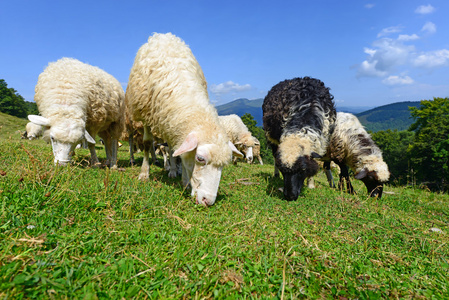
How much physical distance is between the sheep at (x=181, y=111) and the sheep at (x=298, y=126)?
1.38 meters

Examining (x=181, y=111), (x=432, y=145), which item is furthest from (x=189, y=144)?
(x=432, y=145)

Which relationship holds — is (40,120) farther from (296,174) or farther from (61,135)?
(296,174)

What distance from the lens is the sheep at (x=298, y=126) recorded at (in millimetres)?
4777

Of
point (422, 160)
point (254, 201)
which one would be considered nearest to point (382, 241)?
point (254, 201)

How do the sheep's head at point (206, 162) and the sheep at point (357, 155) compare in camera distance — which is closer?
the sheep's head at point (206, 162)

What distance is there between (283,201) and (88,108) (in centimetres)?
538

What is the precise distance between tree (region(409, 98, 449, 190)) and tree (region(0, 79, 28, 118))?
84736 millimetres

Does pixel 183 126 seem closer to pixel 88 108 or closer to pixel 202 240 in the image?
pixel 202 240

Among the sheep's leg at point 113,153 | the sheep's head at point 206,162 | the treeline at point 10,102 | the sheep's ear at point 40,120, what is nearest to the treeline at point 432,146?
the sheep's head at point 206,162

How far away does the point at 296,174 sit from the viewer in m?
4.77

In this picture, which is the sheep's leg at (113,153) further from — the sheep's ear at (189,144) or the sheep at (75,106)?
the sheep's ear at (189,144)

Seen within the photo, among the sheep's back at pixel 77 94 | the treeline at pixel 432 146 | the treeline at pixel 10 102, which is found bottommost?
the treeline at pixel 432 146

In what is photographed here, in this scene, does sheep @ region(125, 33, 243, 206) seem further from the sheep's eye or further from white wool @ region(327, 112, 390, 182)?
white wool @ region(327, 112, 390, 182)

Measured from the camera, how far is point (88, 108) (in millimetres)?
5680
